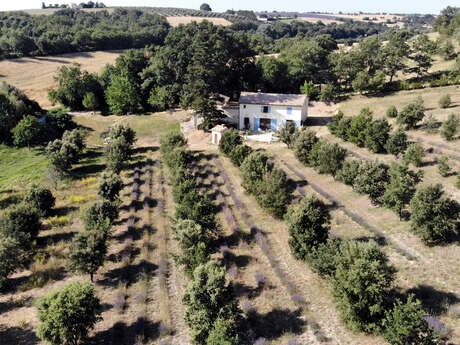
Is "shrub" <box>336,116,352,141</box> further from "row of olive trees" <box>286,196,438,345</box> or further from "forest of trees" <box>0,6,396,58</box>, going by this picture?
"forest of trees" <box>0,6,396,58</box>

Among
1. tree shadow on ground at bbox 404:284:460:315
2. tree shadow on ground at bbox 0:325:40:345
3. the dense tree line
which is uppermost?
the dense tree line

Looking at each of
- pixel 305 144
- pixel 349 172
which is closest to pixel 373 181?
pixel 349 172

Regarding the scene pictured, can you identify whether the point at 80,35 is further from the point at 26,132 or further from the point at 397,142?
the point at 397,142

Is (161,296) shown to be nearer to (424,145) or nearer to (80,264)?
(80,264)

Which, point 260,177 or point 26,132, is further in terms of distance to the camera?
point 26,132

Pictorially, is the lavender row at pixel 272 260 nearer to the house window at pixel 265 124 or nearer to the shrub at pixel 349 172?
the shrub at pixel 349 172

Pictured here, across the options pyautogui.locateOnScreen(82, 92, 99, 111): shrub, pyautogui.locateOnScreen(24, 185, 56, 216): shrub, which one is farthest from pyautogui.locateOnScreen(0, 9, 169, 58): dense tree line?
pyautogui.locateOnScreen(24, 185, 56, 216): shrub
